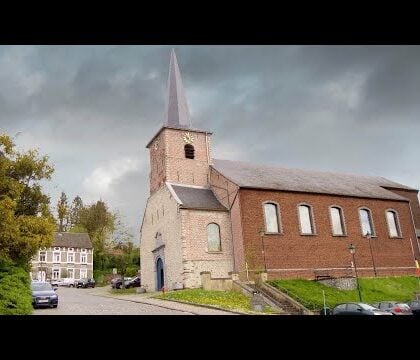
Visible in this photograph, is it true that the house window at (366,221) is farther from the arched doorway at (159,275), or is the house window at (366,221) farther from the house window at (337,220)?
the arched doorway at (159,275)

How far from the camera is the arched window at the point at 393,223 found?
92.5ft

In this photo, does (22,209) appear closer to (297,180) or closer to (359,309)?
(359,309)

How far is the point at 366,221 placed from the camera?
2739cm

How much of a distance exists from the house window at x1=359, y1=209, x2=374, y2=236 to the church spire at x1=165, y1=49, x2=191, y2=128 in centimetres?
1242

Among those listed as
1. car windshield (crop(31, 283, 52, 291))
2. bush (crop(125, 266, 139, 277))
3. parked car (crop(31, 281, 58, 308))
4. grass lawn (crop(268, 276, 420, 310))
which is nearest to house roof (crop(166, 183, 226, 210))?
grass lawn (crop(268, 276, 420, 310))

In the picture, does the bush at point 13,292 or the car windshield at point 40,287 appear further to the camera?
the car windshield at point 40,287

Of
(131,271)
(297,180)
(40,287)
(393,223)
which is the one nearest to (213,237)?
(297,180)

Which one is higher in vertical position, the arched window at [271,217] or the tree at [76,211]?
the tree at [76,211]

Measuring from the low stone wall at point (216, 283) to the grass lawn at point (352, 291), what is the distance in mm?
2152

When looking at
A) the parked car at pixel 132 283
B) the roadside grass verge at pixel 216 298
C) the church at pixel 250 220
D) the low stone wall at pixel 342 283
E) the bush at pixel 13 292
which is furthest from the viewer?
the parked car at pixel 132 283

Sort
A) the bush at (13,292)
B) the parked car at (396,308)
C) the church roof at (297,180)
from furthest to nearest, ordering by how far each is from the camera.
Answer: the church roof at (297,180), the parked car at (396,308), the bush at (13,292)

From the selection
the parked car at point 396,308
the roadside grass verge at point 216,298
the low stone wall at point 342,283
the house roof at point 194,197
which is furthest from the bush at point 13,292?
the low stone wall at point 342,283
